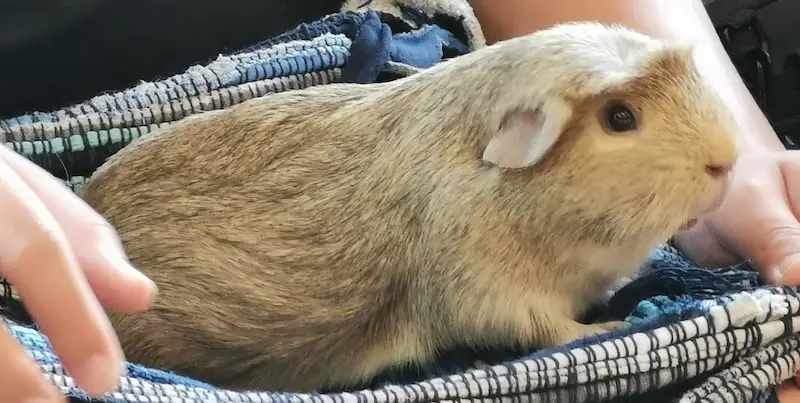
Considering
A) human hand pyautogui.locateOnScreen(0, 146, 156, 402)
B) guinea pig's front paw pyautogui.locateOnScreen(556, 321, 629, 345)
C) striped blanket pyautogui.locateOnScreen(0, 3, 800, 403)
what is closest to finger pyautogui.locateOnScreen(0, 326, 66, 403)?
human hand pyautogui.locateOnScreen(0, 146, 156, 402)

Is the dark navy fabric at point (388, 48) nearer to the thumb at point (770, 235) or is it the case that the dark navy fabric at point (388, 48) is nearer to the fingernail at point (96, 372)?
the thumb at point (770, 235)

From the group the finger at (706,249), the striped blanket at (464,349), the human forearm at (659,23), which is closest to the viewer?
the striped blanket at (464,349)

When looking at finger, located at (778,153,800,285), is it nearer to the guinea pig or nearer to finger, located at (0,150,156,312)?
the guinea pig

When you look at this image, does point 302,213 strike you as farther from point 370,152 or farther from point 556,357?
point 556,357

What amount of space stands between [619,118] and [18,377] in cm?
43

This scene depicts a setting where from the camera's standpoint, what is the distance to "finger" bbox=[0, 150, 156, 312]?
→ 43 cm

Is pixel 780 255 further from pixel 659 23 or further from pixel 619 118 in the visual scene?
pixel 659 23

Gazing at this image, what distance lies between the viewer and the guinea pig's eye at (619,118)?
658 millimetres

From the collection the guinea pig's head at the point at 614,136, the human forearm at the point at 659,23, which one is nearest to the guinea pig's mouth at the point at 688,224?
the guinea pig's head at the point at 614,136

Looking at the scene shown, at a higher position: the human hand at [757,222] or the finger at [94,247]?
the finger at [94,247]

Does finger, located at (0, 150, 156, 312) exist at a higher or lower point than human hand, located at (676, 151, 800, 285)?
higher

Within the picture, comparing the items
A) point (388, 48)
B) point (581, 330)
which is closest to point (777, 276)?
point (581, 330)

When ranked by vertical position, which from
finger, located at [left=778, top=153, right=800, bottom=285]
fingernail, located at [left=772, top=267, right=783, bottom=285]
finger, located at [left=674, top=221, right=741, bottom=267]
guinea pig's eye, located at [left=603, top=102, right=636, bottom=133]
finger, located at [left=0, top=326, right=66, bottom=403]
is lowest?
finger, located at [left=674, top=221, right=741, bottom=267]

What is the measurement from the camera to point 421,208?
712 mm
